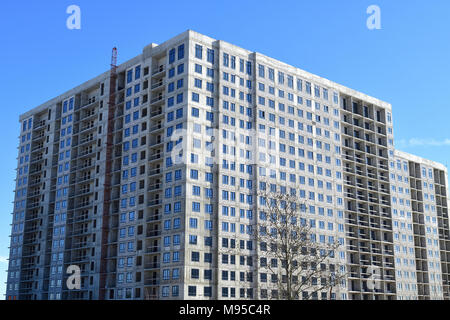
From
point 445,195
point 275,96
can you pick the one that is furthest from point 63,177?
point 445,195

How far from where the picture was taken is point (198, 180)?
292 ft

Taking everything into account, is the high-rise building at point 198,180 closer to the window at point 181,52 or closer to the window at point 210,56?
the window at point 181,52

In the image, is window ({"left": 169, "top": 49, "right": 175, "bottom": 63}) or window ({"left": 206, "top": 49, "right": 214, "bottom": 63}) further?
window ({"left": 206, "top": 49, "right": 214, "bottom": 63})

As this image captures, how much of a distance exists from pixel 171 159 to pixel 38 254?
142ft

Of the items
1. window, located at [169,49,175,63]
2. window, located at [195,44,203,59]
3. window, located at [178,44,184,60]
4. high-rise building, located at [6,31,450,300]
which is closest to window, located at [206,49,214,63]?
high-rise building, located at [6,31,450,300]

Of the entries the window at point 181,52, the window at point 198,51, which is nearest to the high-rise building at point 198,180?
the window at point 181,52

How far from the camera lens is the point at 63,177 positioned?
112812 mm

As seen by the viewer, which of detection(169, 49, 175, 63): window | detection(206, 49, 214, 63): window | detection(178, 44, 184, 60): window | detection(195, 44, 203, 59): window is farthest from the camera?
detection(206, 49, 214, 63): window

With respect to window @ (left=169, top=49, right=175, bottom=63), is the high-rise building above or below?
below

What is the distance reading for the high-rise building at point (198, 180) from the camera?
8894cm

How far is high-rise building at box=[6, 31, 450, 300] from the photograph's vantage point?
8894cm

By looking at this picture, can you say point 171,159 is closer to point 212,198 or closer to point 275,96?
point 212,198

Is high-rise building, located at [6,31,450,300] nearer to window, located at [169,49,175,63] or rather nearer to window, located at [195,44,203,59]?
window, located at [195,44,203,59]
